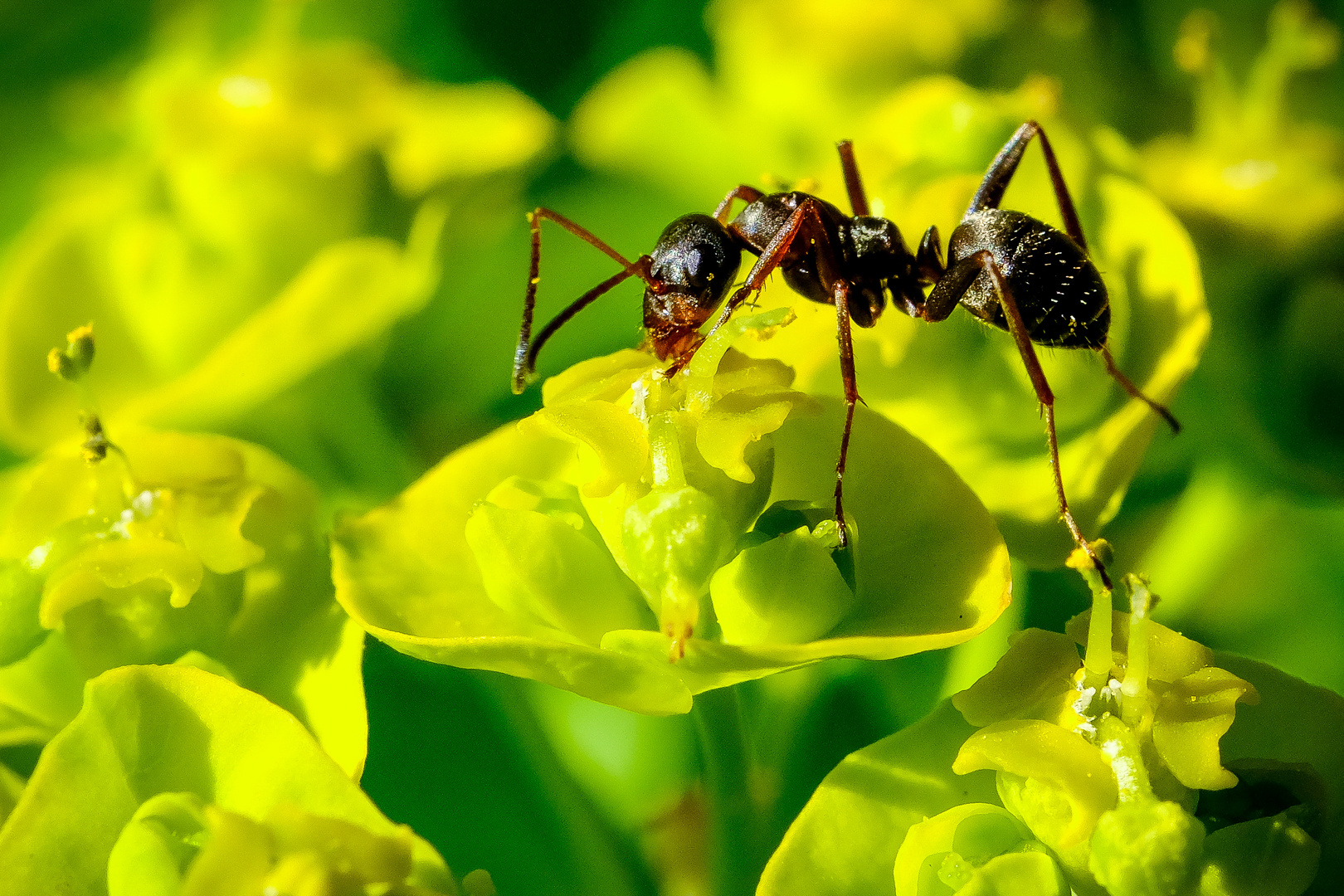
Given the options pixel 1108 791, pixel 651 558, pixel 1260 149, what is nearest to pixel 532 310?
pixel 651 558

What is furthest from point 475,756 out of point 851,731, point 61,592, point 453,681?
point 61,592

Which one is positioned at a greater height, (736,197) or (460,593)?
(736,197)

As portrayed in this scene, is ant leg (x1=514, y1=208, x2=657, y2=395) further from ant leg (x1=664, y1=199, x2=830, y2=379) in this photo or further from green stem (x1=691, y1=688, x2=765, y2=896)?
green stem (x1=691, y1=688, x2=765, y2=896)

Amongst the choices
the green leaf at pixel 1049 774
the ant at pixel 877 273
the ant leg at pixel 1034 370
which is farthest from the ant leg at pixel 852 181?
the green leaf at pixel 1049 774

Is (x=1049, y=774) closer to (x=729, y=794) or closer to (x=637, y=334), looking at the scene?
(x=729, y=794)

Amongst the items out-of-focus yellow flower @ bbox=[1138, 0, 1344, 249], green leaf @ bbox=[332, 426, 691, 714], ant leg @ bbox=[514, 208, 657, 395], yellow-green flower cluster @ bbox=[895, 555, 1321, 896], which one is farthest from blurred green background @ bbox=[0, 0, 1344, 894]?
yellow-green flower cluster @ bbox=[895, 555, 1321, 896]

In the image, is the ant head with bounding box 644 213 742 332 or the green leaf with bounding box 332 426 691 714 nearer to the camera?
the green leaf with bounding box 332 426 691 714
